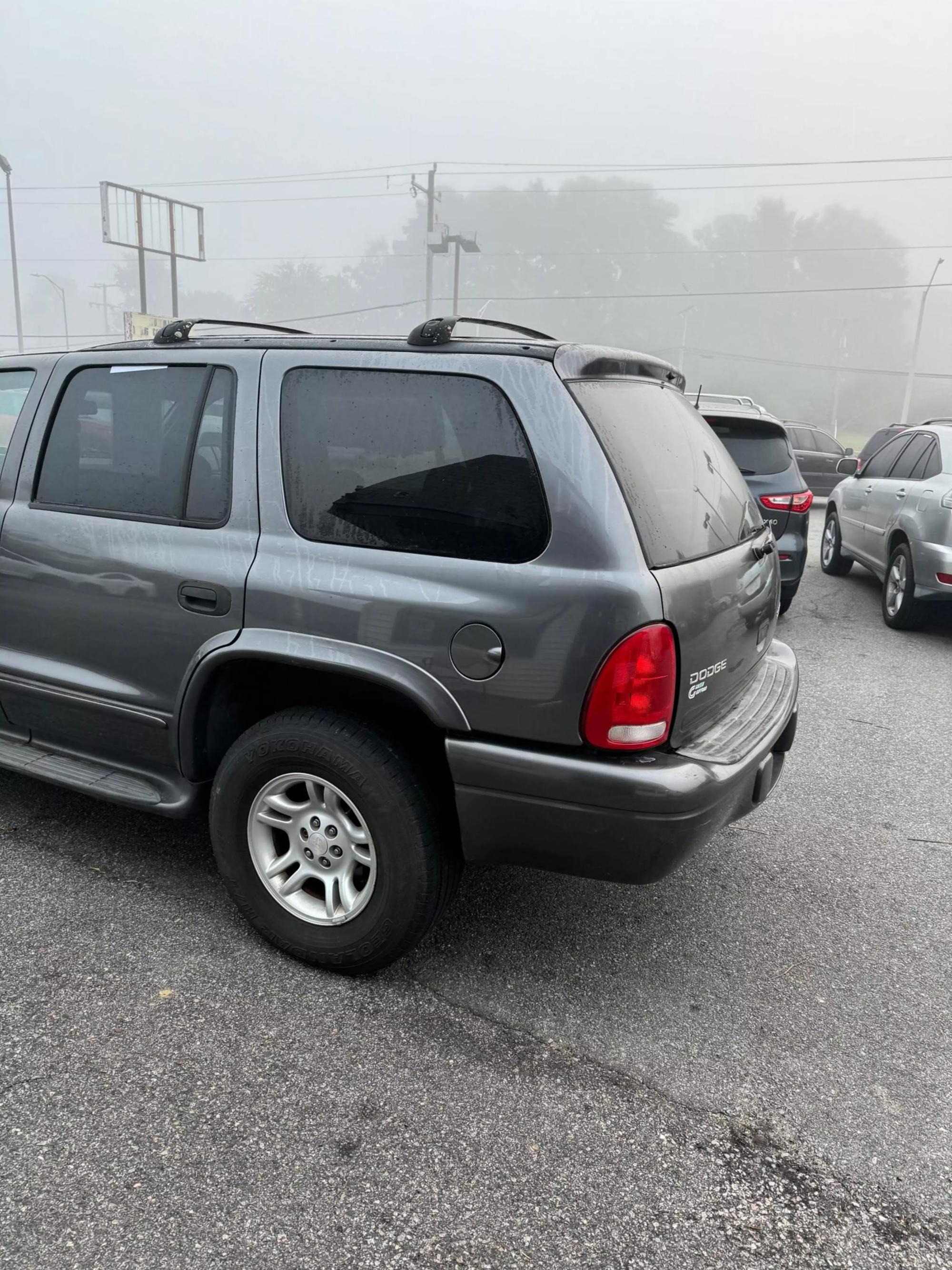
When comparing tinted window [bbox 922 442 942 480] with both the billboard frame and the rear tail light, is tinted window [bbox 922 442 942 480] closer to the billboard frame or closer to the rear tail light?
the rear tail light

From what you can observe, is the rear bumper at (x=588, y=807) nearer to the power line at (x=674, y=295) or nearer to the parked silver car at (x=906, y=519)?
A: the parked silver car at (x=906, y=519)

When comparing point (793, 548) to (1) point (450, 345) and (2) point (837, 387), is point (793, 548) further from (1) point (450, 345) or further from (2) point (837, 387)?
(2) point (837, 387)

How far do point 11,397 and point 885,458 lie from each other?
7.68m

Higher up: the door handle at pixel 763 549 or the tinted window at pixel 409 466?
the tinted window at pixel 409 466

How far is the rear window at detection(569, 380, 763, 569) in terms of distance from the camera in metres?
2.39

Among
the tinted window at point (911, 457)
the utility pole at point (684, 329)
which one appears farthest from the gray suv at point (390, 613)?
the utility pole at point (684, 329)

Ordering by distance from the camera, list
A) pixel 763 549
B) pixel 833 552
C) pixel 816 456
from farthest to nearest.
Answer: pixel 816 456 → pixel 833 552 → pixel 763 549

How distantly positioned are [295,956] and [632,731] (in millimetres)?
1268

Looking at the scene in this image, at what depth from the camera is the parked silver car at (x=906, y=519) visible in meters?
6.95

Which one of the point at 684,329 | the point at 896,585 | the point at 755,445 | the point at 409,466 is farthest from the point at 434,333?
the point at 684,329

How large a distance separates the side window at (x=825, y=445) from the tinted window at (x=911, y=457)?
10.5 m

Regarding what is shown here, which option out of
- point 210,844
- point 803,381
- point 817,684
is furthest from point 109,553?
point 803,381

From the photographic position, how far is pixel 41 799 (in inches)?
150

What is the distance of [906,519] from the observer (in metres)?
7.41
